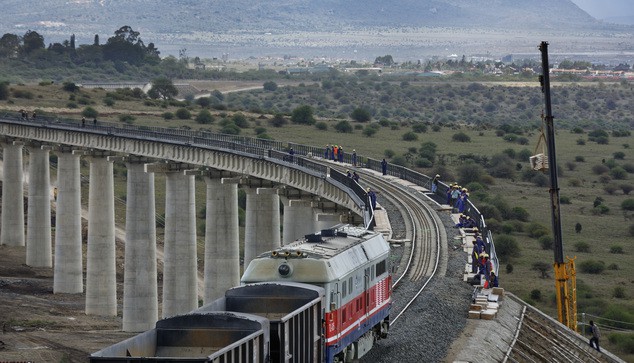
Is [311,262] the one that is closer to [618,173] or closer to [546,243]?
[546,243]

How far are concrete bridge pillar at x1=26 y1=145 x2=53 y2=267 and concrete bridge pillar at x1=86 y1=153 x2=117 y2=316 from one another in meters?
12.8

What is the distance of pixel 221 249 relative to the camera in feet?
261

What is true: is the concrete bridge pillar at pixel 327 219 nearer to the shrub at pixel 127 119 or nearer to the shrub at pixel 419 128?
the shrub at pixel 127 119

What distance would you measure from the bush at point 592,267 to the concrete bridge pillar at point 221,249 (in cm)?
2037

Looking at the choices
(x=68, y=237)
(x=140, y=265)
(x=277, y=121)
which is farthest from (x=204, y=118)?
(x=140, y=265)

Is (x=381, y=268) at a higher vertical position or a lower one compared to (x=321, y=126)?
higher

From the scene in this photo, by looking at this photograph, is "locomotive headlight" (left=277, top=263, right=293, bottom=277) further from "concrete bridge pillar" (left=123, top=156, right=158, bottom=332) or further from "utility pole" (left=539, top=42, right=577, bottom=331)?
"concrete bridge pillar" (left=123, top=156, right=158, bottom=332)

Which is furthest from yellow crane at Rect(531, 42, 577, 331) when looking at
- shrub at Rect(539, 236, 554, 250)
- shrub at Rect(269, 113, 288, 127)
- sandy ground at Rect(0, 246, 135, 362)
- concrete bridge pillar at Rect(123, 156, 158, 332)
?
shrub at Rect(269, 113, 288, 127)

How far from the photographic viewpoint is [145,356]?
3095cm

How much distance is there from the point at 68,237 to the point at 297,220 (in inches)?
760

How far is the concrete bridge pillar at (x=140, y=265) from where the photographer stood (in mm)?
81938

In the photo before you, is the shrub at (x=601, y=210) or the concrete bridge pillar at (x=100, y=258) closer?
the concrete bridge pillar at (x=100, y=258)

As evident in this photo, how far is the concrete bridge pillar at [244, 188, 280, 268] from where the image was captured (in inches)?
3093

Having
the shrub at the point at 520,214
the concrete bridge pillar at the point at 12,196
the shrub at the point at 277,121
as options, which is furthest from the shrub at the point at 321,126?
the concrete bridge pillar at the point at 12,196
